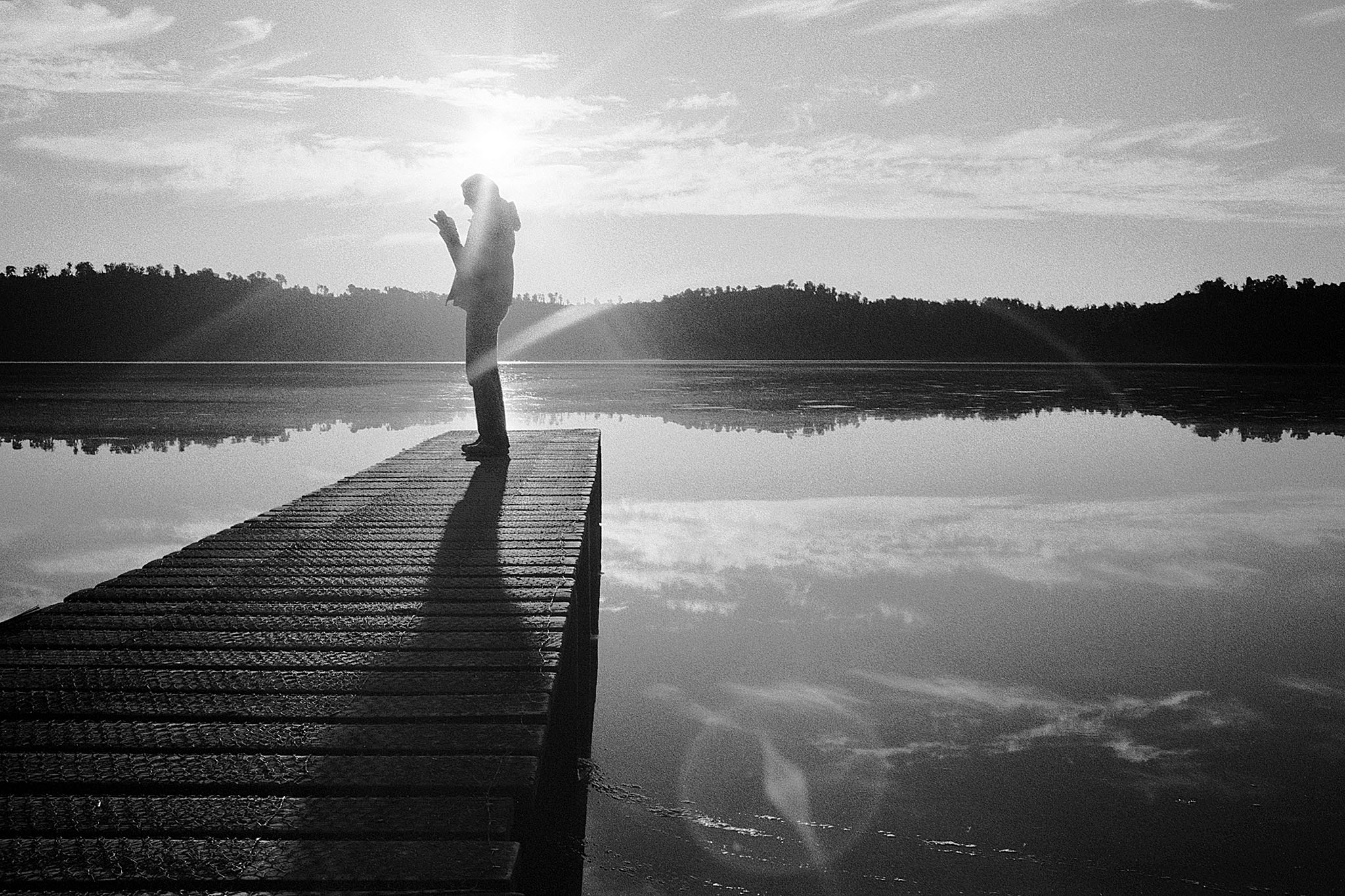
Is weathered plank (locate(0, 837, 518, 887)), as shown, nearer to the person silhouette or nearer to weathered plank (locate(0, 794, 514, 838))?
weathered plank (locate(0, 794, 514, 838))

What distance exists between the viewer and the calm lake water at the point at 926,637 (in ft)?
14.3

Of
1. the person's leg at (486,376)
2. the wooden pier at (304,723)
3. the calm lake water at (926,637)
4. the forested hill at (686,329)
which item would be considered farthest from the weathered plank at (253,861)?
the forested hill at (686,329)

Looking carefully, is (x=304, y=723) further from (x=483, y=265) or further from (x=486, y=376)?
(x=486, y=376)

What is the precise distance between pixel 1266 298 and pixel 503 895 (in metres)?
88.9

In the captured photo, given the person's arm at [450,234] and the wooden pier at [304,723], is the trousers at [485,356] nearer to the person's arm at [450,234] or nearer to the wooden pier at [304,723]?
the person's arm at [450,234]

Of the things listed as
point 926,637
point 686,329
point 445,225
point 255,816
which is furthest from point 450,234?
point 686,329

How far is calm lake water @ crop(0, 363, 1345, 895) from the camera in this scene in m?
4.36

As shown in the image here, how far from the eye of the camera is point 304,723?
3.37 m

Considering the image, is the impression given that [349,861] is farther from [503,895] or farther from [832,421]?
[832,421]

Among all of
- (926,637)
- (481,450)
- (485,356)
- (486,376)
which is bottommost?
(926,637)

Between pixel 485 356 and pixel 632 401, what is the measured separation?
21427 mm

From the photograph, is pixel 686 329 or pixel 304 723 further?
pixel 686 329

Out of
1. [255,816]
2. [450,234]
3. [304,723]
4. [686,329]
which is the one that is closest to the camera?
[255,816]

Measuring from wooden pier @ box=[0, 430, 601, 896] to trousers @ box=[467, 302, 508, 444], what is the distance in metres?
3.28
